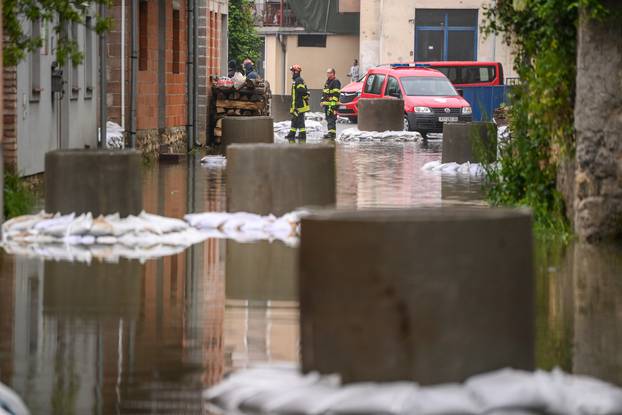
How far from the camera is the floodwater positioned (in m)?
8.30

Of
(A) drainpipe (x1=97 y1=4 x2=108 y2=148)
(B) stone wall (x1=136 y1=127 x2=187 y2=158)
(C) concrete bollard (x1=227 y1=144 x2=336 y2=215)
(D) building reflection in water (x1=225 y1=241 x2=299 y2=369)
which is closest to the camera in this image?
(D) building reflection in water (x1=225 y1=241 x2=299 y2=369)

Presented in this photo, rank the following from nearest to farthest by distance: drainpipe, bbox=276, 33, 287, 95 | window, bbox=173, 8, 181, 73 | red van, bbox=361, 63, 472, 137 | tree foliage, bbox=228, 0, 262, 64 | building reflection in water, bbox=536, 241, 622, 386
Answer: building reflection in water, bbox=536, 241, 622, 386 < window, bbox=173, 8, 181, 73 < red van, bbox=361, 63, 472, 137 < tree foliage, bbox=228, 0, 262, 64 < drainpipe, bbox=276, 33, 287, 95

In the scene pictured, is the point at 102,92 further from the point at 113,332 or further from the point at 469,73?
the point at 469,73

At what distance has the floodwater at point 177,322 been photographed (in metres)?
8.30

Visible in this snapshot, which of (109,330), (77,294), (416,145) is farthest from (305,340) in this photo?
(416,145)

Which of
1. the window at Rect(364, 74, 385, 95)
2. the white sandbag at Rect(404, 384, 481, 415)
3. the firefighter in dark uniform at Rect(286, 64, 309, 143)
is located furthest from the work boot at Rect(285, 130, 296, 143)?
the white sandbag at Rect(404, 384, 481, 415)

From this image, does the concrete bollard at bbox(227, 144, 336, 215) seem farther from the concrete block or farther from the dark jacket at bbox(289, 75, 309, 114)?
the dark jacket at bbox(289, 75, 309, 114)

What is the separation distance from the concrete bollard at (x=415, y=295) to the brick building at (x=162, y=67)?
21.8 metres

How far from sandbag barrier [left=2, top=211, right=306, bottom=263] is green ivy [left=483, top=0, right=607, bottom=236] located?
94.1 inches

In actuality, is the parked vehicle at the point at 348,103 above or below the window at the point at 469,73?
below

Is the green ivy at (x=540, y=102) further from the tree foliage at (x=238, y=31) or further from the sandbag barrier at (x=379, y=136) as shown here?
the tree foliage at (x=238, y=31)

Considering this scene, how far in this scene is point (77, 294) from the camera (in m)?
11.5

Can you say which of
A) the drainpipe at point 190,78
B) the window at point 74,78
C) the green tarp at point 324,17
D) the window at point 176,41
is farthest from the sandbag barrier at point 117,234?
the green tarp at point 324,17

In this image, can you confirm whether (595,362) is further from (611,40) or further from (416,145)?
(416,145)
